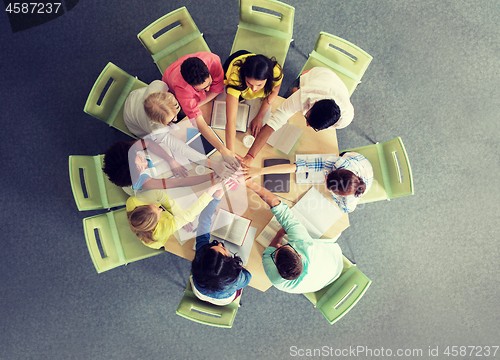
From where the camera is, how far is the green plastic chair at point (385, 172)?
1.93m

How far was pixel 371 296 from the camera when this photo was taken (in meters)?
2.55

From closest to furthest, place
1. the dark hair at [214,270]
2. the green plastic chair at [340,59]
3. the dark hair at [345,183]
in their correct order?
the dark hair at [214,270]
the dark hair at [345,183]
the green plastic chair at [340,59]

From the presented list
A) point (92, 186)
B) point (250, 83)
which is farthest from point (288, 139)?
point (92, 186)

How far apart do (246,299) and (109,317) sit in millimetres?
1260

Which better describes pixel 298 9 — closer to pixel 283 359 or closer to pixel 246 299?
pixel 246 299

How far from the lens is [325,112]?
1.59 meters

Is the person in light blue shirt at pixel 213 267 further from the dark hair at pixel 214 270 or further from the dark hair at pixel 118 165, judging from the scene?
the dark hair at pixel 118 165

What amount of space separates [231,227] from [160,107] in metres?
0.88

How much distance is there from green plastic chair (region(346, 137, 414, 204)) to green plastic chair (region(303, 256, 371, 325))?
0.53 m

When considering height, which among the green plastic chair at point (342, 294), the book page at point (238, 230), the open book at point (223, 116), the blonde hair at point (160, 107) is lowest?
the green plastic chair at point (342, 294)

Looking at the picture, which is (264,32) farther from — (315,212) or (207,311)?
(207,311)

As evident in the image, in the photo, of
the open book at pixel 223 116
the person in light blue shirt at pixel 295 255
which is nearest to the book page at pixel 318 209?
the person in light blue shirt at pixel 295 255

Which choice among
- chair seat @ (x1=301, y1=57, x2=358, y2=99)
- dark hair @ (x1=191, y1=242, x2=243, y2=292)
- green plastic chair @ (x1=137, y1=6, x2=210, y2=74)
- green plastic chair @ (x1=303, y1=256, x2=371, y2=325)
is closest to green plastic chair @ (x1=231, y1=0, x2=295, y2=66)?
chair seat @ (x1=301, y1=57, x2=358, y2=99)

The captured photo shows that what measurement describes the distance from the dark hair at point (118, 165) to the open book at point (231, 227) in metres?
0.61
